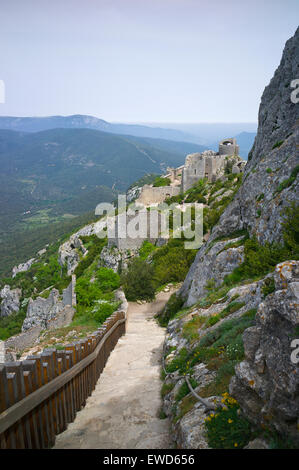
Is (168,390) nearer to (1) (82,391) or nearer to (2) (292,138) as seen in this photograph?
(1) (82,391)

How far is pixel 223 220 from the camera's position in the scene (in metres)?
13.4

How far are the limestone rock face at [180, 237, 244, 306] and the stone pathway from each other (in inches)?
120

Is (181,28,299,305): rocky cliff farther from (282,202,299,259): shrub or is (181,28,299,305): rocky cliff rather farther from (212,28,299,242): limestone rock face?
(282,202,299,259): shrub

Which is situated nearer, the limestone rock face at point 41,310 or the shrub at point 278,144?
the shrub at point 278,144

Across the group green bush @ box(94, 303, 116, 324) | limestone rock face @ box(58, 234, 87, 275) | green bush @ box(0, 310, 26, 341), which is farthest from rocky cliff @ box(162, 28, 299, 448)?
limestone rock face @ box(58, 234, 87, 275)

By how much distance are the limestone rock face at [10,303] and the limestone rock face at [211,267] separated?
45804mm

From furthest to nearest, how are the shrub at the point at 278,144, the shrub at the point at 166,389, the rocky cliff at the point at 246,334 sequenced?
the shrub at the point at 278,144 → the shrub at the point at 166,389 → the rocky cliff at the point at 246,334

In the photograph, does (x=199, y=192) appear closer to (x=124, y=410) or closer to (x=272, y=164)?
(x=272, y=164)

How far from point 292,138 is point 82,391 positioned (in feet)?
33.8

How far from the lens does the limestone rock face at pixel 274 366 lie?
2.77 meters

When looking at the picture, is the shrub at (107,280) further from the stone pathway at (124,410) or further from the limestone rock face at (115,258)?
the stone pathway at (124,410)

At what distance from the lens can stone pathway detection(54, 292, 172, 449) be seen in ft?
13.1

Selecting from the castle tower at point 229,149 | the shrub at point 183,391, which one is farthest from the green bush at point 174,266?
the castle tower at point 229,149
